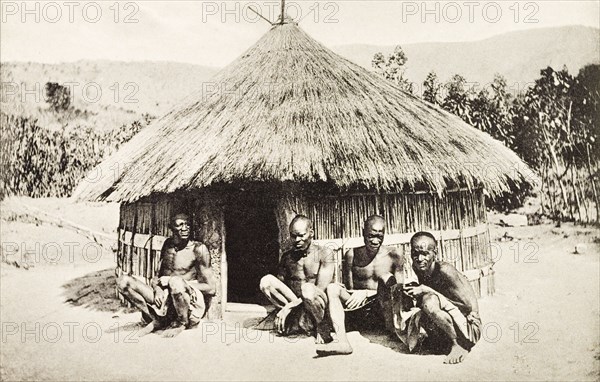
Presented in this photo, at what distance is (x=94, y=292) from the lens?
709 cm

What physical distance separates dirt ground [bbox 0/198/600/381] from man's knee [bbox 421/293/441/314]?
0.45 meters

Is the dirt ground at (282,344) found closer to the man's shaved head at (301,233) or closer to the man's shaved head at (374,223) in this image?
the man's shaved head at (301,233)

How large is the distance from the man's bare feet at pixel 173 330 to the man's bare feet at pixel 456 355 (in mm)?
2671

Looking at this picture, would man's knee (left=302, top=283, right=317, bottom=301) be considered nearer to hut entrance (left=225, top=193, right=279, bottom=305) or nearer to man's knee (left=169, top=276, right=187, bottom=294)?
man's knee (left=169, top=276, right=187, bottom=294)

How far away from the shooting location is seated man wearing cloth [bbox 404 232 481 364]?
15.3 feet

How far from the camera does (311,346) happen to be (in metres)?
4.93

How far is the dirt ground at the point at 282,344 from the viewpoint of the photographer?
4.68 meters

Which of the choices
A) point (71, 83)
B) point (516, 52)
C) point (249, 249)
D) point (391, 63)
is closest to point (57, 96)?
point (71, 83)

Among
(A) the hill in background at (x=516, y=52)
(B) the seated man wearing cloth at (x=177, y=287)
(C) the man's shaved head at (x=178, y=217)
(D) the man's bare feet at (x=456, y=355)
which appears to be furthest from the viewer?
(A) the hill in background at (x=516, y=52)

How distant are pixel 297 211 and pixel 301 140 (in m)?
0.77

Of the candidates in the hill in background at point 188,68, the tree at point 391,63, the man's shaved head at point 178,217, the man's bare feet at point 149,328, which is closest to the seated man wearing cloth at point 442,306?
the man's shaved head at point 178,217

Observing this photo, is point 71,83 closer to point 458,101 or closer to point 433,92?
point 433,92

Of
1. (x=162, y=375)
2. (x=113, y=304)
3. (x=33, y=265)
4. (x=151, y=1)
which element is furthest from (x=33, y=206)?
(x=162, y=375)

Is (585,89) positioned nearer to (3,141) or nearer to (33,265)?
(3,141)
